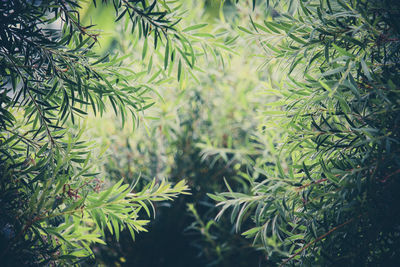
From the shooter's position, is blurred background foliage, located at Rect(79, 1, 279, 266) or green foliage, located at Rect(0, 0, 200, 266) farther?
blurred background foliage, located at Rect(79, 1, 279, 266)

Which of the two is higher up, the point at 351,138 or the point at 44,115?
the point at 44,115

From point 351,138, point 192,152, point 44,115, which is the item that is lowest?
point 192,152

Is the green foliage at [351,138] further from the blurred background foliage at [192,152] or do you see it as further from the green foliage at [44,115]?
the blurred background foliage at [192,152]

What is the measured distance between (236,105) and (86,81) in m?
1.47

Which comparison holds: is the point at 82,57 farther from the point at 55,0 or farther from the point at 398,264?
the point at 398,264

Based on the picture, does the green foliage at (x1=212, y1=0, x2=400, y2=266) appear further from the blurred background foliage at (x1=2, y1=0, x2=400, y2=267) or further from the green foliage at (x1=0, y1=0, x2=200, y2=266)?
the green foliage at (x1=0, y1=0, x2=200, y2=266)

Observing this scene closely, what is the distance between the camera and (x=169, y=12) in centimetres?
85

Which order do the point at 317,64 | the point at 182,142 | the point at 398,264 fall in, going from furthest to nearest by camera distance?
the point at 182,142 → the point at 317,64 → the point at 398,264

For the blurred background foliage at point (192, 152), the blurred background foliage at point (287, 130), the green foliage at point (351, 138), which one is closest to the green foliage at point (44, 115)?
the blurred background foliage at point (287, 130)

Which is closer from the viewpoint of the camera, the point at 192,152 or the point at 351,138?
the point at 351,138

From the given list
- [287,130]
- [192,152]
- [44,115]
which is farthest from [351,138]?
[192,152]

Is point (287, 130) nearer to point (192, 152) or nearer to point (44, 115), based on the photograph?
point (44, 115)

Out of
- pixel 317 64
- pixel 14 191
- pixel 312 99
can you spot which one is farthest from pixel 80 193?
pixel 317 64

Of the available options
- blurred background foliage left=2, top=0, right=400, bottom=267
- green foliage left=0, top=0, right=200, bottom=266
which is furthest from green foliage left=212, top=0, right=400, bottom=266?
green foliage left=0, top=0, right=200, bottom=266
